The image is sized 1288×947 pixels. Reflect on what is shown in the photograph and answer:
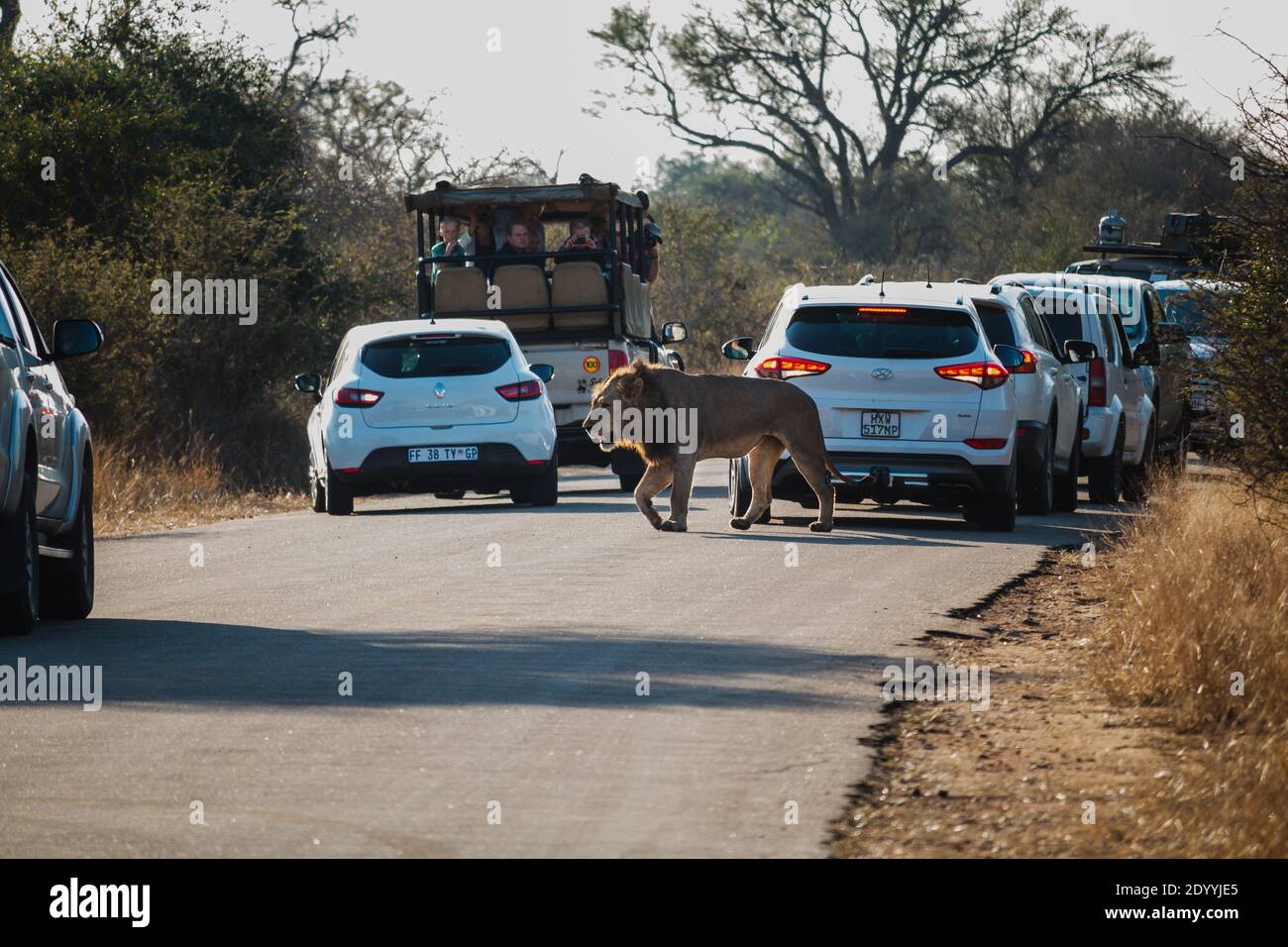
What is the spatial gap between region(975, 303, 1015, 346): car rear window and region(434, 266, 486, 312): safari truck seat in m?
6.16

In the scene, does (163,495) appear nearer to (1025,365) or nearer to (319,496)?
(319,496)

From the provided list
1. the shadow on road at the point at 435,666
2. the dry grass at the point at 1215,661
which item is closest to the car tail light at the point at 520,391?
the dry grass at the point at 1215,661

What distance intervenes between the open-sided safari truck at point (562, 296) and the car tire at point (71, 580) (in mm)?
10442

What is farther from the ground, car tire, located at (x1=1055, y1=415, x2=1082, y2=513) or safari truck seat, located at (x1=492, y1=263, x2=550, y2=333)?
safari truck seat, located at (x1=492, y1=263, x2=550, y2=333)

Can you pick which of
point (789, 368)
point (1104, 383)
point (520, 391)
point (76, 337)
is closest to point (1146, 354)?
point (1104, 383)

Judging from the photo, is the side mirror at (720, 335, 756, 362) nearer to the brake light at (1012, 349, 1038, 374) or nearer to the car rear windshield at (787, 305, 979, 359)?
the car rear windshield at (787, 305, 979, 359)

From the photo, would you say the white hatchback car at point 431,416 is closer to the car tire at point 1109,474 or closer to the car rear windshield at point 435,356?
the car rear windshield at point 435,356

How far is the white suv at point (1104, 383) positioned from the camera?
21.8 m

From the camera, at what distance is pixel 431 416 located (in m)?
19.4

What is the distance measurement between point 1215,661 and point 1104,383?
12809 millimetres

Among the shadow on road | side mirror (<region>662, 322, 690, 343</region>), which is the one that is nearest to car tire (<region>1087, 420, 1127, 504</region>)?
side mirror (<region>662, 322, 690, 343</region>)

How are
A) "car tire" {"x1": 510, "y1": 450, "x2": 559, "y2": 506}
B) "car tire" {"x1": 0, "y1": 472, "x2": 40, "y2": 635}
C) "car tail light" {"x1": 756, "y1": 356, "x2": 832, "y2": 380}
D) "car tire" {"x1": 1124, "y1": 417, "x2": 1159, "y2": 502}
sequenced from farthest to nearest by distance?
1. "car tire" {"x1": 1124, "y1": 417, "x2": 1159, "y2": 502}
2. "car tire" {"x1": 510, "y1": 450, "x2": 559, "y2": 506}
3. "car tail light" {"x1": 756, "y1": 356, "x2": 832, "y2": 380}
4. "car tire" {"x1": 0, "y1": 472, "x2": 40, "y2": 635}

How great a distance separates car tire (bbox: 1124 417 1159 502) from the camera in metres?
23.2
